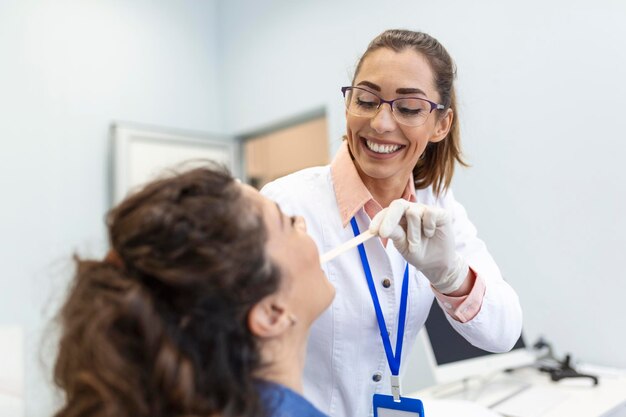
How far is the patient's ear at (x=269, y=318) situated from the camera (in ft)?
2.44

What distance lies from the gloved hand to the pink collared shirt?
0.07 meters

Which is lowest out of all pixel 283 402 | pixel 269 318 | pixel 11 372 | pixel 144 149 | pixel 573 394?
pixel 573 394

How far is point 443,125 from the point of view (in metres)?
1.30

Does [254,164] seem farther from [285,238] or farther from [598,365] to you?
[285,238]

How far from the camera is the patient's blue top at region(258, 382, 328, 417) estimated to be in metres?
0.75

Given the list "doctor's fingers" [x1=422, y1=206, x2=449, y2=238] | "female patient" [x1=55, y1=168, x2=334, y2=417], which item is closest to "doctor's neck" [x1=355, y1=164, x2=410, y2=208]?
"doctor's fingers" [x1=422, y1=206, x2=449, y2=238]

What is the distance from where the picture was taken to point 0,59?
9.30ft

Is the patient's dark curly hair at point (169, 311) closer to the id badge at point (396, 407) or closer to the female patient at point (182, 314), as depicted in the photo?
the female patient at point (182, 314)

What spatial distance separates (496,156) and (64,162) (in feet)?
7.71

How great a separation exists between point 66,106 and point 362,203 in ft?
8.19

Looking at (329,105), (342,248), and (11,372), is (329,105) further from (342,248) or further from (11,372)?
(342,248)

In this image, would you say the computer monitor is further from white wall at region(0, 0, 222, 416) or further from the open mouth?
white wall at region(0, 0, 222, 416)

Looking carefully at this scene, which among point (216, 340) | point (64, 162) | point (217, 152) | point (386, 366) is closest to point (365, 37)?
point (217, 152)

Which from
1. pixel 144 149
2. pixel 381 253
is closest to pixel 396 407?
pixel 381 253
